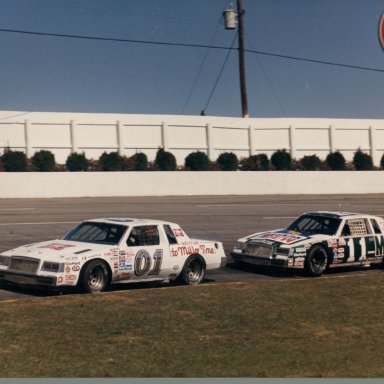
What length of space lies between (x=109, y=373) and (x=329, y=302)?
5.99 m

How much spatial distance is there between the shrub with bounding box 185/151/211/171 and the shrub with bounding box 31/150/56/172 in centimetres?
810

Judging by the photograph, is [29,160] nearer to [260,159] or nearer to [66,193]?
[66,193]

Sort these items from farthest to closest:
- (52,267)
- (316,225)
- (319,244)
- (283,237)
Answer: (316,225) < (283,237) < (319,244) < (52,267)

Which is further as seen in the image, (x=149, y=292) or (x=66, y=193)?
(x=66, y=193)

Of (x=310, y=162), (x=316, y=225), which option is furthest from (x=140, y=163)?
(x=316, y=225)

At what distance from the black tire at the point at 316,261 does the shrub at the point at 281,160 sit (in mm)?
29596

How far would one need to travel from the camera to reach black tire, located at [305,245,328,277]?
18.4m

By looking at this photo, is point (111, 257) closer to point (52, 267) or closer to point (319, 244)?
point (52, 267)

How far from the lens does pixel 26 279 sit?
1452 cm

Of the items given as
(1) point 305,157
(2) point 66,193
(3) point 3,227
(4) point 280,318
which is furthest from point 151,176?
(4) point 280,318

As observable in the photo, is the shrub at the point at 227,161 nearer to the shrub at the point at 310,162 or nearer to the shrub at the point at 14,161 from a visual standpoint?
the shrub at the point at 310,162

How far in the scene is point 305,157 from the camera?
1945 inches

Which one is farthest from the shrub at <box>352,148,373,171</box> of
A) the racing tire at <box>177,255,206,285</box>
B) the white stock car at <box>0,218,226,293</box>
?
the racing tire at <box>177,255,206,285</box>

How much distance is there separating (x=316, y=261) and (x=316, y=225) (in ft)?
4.63
